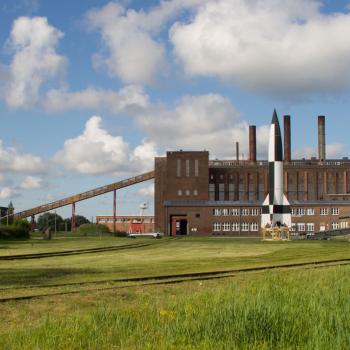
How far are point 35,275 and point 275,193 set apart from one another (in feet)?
179

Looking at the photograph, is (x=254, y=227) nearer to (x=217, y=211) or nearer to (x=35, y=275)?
(x=217, y=211)

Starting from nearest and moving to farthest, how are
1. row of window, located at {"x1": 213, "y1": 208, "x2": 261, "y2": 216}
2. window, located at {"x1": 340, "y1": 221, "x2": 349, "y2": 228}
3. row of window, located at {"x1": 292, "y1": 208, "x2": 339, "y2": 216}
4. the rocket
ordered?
the rocket < window, located at {"x1": 340, "y1": 221, "x2": 349, "y2": 228} < row of window, located at {"x1": 292, "y1": 208, "x2": 339, "y2": 216} < row of window, located at {"x1": 213, "y1": 208, "x2": 261, "y2": 216}

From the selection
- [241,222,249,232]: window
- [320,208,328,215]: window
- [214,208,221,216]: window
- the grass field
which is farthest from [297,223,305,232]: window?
the grass field

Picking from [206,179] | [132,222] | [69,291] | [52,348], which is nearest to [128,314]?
[52,348]

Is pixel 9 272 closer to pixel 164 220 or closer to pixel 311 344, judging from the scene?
pixel 311 344

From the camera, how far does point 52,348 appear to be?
8.31 meters

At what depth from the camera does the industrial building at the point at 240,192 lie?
113750 mm

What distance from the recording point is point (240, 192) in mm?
130625

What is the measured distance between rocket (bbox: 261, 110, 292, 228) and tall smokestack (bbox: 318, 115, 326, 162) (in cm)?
5408

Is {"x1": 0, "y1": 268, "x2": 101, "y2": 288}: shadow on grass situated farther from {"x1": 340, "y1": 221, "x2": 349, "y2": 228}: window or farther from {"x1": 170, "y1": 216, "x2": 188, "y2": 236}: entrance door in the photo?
{"x1": 170, "y1": 216, "x2": 188, "y2": 236}: entrance door

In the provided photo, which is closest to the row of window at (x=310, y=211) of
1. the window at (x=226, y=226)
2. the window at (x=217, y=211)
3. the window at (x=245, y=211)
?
the window at (x=245, y=211)

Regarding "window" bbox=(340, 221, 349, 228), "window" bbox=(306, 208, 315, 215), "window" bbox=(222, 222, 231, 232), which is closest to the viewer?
"window" bbox=(340, 221, 349, 228)

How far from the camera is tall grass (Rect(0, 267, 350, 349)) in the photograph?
848cm

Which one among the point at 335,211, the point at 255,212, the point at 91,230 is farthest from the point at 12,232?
the point at 335,211
